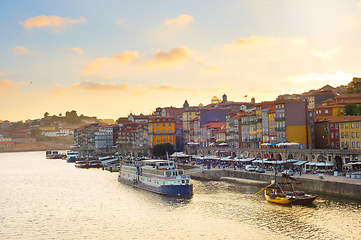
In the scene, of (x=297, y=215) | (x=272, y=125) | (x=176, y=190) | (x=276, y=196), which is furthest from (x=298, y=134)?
(x=297, y=215)

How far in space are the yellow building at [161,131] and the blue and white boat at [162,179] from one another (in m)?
67.1

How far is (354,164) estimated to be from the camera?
60188mm

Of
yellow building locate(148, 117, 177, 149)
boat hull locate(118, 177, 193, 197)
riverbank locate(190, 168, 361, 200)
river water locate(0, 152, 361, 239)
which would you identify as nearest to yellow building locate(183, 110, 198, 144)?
yellow building locate(148, 117, 177, 149)

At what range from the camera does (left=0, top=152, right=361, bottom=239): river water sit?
37719 millimetres

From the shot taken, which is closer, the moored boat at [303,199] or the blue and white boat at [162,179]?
the moored boat at [303,199]

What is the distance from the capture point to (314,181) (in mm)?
54250

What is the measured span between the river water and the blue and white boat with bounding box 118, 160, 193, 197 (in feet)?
4.80

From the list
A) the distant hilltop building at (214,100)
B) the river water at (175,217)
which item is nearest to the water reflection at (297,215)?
the river water at (175,217)

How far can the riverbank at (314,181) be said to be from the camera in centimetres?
4809

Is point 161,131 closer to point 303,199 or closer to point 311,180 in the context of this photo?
point 311,180

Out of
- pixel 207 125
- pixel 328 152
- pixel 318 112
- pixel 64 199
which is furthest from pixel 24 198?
pixel 207 125

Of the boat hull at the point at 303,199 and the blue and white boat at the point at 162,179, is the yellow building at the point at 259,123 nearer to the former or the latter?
the blue and white boat at the point at 162,179

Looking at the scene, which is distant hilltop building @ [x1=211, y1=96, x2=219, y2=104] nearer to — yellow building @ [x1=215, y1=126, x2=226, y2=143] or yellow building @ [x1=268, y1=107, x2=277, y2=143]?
yellow building @ [x1=215, y1=126, x2=226, y2=143]

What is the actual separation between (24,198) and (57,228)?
879 inches
